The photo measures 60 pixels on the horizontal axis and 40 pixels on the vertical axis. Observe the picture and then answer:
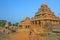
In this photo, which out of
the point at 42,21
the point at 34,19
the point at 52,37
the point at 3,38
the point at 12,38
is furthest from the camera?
the point at 34,19

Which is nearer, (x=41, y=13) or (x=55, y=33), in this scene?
(x=55, y=33)

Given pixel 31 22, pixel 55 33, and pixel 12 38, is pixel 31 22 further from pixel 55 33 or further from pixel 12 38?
pixel 55 33

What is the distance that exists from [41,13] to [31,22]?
2.40 m

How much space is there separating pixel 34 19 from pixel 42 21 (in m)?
2.13

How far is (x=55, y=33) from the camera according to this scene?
678cm

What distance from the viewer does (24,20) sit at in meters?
25.3

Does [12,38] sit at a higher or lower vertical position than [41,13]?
lower

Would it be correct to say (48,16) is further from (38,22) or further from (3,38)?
(3,38)

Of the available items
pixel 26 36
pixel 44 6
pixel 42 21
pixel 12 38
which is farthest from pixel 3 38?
pixel 44 6

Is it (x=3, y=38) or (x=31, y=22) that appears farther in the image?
(x=31, y=22)

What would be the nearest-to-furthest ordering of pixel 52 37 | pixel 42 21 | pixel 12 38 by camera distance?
pixel 52 37 → pixel 12 38 → pixel 42 21

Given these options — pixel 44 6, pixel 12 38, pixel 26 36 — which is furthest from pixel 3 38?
pixel 44 6

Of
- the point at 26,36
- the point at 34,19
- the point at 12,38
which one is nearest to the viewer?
the point at 12,38

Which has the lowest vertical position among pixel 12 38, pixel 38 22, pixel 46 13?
pixel 12 38
